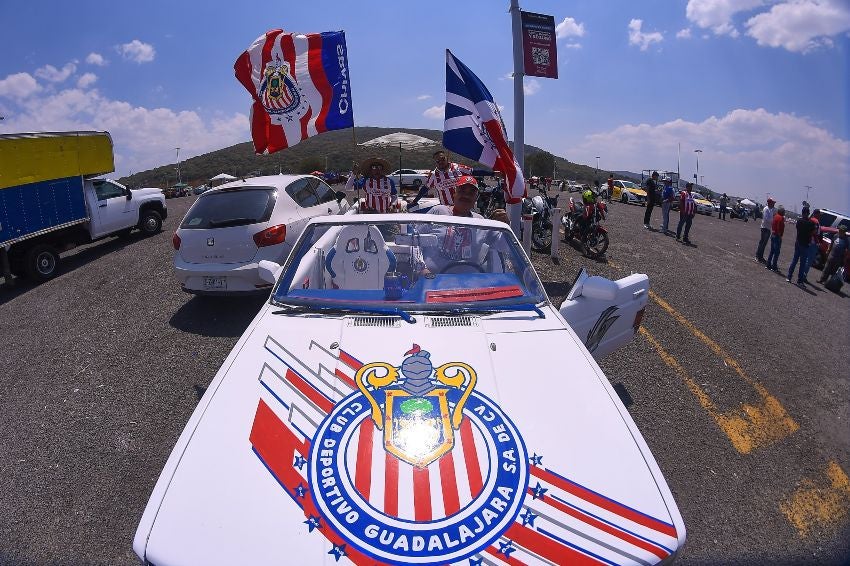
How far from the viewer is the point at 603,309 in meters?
3.56

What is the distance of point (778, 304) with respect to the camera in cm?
796

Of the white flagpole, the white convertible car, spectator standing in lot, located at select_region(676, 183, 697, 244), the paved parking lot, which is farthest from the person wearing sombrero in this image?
spectator standing in lot, located at select_region(676, 183, 697, 244)

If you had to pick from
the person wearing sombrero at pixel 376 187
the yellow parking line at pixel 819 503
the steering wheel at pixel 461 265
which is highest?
the person wearing sombrero at pixel 376 187

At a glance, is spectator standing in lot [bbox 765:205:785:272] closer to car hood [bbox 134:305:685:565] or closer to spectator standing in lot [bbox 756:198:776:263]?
spectator standing in lot [bbox 756:198:776:263]

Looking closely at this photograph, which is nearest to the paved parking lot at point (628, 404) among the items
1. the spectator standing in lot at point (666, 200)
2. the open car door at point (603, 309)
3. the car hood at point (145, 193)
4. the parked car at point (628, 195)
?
the open car door at point (603, 309)

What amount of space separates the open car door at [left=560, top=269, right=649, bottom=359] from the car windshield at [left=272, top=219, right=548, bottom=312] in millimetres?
393

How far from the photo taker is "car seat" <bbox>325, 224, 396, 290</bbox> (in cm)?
355

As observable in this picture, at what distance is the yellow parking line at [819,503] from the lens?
3029 millimetres

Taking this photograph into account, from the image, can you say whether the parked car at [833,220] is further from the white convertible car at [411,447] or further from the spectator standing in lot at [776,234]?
the white convertible car at [411,447]

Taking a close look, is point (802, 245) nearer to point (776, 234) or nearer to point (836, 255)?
point (776, 234)

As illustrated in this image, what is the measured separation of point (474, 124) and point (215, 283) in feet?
12.5

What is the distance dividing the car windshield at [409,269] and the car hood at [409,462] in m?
0.41

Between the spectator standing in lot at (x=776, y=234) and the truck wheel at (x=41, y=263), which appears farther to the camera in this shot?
the spectator standing in lot at (x=776, y=234)

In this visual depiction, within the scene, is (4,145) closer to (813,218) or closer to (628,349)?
(628,349)
